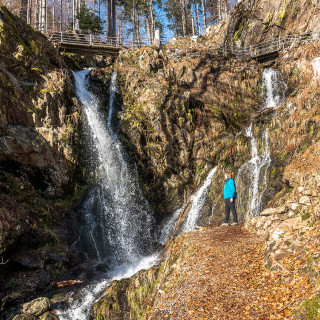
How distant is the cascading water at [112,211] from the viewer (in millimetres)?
12258

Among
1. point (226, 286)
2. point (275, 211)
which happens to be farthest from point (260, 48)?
point (226, 286)

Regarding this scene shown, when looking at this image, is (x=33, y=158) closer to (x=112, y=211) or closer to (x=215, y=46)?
(x=112, y=211)

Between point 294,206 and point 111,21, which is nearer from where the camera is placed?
point 294,206

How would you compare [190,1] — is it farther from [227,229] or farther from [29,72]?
[227,229]

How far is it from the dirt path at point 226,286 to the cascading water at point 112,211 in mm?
5707

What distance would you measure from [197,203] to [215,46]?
48.6ft

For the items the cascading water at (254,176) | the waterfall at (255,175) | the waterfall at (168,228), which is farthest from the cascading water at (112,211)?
the waterfall at (255,175)

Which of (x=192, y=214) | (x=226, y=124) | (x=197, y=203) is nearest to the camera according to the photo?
(x=192, y=214)

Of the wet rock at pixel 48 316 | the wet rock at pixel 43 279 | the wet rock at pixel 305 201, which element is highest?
the wet rock at pixel 305 201

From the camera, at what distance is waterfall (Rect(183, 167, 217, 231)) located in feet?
41.1

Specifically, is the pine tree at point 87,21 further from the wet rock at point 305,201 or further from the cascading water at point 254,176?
the wet rock at point 305,201

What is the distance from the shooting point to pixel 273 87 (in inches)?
723

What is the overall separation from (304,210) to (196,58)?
1670 centimetres

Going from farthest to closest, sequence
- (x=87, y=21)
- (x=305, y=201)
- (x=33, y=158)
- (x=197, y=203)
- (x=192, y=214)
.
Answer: (x=87, y=21)
(x=197, y=203)
(x=192, y=214)
(x=33, y=158)
(x=305, y=201)
